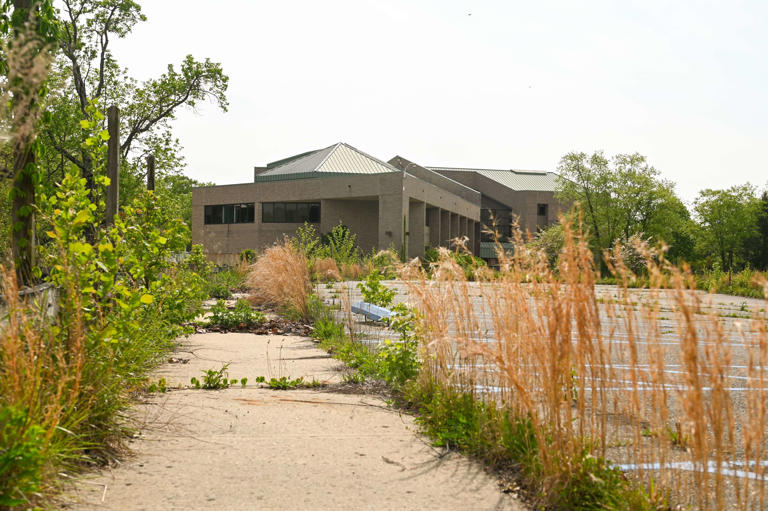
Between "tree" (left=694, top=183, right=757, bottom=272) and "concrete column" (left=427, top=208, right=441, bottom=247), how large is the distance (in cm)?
2481

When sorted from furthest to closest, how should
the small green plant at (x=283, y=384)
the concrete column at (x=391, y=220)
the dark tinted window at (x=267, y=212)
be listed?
the dark tinted window at (x=267, y=212), the concrete column at (x=391, y=220), the small green plant at (x=283, y=384)

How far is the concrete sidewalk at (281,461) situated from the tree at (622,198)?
49441 millimetres

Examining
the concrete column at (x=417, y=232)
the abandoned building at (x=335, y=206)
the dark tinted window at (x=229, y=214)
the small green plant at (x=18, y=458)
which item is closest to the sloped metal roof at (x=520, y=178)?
the abandoned building at (x=335, y=206)

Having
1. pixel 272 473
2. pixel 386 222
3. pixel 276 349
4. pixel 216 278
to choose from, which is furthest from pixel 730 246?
pixel 272 473

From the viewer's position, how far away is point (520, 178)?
249ft

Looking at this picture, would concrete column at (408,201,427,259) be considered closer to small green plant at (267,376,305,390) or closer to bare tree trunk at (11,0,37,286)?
small green plant at (267,376,305,390)

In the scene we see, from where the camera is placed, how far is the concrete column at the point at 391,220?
4234 centimetres

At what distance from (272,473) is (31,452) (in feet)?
4.11

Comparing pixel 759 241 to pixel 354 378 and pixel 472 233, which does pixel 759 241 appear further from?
pixel 354 378

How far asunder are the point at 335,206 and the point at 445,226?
40.6ft

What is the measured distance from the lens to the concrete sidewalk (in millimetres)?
2984

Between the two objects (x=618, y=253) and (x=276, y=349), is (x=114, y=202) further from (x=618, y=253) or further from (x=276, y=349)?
(x=618, y=253)

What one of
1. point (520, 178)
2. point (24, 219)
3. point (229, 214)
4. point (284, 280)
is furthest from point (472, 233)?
point (24, 219)

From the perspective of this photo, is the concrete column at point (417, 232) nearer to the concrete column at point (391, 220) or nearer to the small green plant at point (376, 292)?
the concrete column at point (391, 220)
